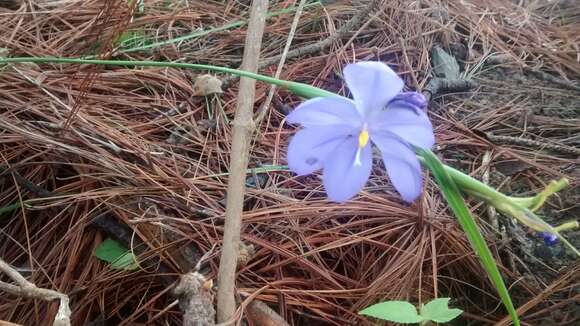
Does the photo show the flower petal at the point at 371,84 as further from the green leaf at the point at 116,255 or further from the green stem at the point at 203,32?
the green stem at the point at 203,32

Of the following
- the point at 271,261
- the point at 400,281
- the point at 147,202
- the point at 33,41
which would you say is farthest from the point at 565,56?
the point at 33,41

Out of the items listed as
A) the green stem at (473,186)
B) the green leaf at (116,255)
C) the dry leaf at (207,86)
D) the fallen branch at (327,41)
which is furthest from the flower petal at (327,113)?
the fallen branch at (327,41)

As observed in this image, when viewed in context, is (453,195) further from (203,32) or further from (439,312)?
(203,32)

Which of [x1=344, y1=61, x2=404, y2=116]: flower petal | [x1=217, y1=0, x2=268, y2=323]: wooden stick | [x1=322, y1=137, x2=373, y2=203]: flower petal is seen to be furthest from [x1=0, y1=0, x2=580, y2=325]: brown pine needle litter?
[x1=344, y1=61, x2=404, y2=116]: flower petal

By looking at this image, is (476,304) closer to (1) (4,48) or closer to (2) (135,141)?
(2) (135,141)

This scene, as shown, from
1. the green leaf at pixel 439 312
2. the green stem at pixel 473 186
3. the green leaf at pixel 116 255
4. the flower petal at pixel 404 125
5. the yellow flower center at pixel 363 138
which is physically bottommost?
the green leaf at pixel 116 255
